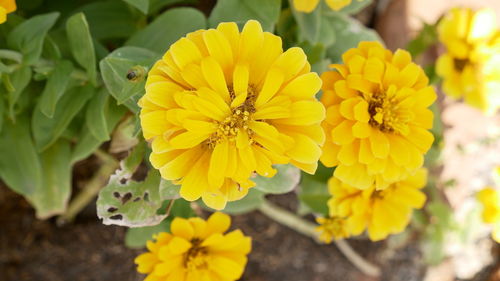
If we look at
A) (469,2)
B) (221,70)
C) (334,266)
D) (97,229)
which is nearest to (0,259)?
(97,229)

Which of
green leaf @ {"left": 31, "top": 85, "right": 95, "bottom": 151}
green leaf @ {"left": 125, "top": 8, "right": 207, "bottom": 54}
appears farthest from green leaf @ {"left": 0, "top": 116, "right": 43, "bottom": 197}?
green leaf @ {"left": 125, "top": 8, "right": 207, "bottom": 54}

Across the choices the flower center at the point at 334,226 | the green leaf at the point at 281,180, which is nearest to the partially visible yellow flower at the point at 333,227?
the flower center at the point at 334,226

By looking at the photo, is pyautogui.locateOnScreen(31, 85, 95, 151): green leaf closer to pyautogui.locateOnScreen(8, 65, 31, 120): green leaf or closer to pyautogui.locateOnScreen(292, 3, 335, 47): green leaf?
pyautogui.locateOnScreen(8, 65, 31, 120): green leaf

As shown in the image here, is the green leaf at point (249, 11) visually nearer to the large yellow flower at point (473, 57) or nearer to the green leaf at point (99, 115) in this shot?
the green leaf at point (99, 115)

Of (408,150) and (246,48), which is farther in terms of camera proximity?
(408,150)

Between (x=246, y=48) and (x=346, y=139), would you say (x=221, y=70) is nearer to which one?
(x=246, y=48)

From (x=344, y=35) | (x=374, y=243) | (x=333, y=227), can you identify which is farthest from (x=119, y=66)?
(x=374, y=243)
